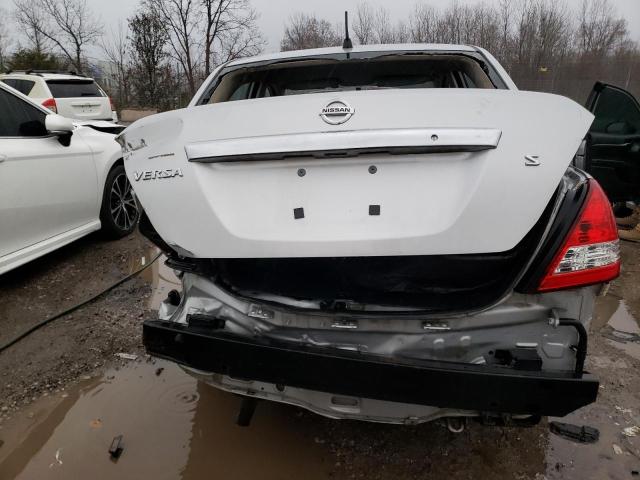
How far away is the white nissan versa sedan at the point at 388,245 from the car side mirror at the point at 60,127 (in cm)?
243

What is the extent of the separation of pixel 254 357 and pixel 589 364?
7.66 feet

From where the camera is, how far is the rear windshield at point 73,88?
11.4 meters

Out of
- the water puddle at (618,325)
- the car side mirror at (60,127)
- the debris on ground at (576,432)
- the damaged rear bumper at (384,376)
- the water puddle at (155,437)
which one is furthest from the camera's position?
the car side mirror at (60,127)

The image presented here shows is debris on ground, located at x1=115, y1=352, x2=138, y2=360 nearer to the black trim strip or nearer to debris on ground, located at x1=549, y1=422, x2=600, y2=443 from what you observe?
the black trim strip

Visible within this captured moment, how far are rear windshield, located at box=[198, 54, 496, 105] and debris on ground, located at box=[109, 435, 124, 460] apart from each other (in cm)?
187

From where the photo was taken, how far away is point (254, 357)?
1650mm

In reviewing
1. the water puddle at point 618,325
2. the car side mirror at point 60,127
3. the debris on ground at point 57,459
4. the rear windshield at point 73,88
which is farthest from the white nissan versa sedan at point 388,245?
the rear windshield at point 73,88

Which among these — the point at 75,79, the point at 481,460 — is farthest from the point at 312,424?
the point at 75,79

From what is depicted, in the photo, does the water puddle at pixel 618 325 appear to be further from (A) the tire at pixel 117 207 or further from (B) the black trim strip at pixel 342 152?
(A) the tire at pixel 117 207

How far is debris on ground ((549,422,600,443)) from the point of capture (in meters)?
2.28

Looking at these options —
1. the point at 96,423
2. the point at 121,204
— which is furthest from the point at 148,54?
the point at 96,423

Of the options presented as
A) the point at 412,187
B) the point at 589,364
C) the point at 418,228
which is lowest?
the point at 589,364

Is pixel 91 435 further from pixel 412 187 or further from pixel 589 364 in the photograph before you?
pixel 589 364

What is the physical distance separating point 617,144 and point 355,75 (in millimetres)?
3363
